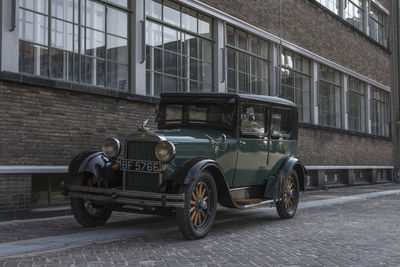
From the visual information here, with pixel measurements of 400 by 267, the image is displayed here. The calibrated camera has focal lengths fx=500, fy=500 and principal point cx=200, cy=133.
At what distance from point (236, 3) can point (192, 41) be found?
88.7 inches

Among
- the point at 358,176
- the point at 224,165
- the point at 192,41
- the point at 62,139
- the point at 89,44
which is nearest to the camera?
the point at 224,165

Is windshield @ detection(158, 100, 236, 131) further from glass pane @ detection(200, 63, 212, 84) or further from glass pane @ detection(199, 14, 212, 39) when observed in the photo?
glass pane @ detection(199, 14, 212, 39)

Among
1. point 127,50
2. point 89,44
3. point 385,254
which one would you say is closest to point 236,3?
point 127,50

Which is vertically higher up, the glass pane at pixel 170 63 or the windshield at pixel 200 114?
the glass pane at pixel 170 63

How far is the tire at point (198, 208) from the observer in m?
6.16

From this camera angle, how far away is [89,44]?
10.0 m

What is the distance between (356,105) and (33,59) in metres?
17.2

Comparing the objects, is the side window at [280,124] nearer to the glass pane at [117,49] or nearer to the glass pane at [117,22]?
the glass pane at [117,49]

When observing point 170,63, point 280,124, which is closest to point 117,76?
point 170,63

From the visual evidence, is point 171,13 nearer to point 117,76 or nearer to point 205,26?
point 205,26

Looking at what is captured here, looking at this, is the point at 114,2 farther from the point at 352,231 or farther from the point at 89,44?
the point at 352,231

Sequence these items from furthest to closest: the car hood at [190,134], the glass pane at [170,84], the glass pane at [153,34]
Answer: the glass pane at [170,84]
the glass pane at [153,34]
the car hood at [190,134]

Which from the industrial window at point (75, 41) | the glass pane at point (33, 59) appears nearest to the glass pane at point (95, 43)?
the industrial window at point (75, 41)

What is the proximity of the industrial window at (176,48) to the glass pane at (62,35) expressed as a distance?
220cm
